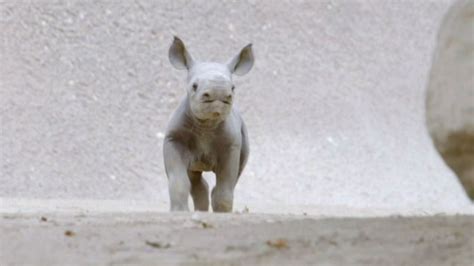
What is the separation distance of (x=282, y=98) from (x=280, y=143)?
118 cm

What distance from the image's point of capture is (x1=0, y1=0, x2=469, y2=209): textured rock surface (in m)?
16.8

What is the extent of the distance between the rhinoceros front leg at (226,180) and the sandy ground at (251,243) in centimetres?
305

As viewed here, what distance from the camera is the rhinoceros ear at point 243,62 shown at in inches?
363

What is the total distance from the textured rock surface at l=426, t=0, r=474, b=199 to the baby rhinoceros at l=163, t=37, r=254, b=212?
154 inches

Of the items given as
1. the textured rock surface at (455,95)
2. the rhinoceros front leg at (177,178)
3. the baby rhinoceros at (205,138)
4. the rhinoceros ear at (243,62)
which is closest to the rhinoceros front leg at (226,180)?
the baby rhinoceros at (205,138)

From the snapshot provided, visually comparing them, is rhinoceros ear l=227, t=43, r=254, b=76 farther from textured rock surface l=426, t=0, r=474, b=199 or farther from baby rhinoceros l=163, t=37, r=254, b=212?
textured rock surface l=426, t=0, r=474, b=199

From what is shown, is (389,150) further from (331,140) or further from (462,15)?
(462,15)

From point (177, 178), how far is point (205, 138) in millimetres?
344

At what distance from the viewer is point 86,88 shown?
59.5ft

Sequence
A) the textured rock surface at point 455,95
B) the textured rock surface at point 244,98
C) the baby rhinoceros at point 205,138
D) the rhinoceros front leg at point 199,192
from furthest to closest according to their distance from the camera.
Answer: the textured rock surface at point 244,98, the rhinoceros front leg at point 199,192, the baby rhinoceros at point 205,138, the textured rock surface at point 455,95

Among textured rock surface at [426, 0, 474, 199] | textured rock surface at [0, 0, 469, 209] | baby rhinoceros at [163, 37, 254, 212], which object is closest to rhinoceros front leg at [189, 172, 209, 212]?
baby rhinoceros at [163, 37, 254, 212]

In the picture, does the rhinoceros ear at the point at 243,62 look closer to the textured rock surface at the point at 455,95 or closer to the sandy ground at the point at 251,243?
the sandy ground at the point at 251,243

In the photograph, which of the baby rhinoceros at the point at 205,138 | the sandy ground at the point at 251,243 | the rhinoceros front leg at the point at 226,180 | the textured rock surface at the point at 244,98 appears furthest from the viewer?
the textured rock surface at the point at 244,98

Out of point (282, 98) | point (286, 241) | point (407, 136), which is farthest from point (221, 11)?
point (286, 241)
